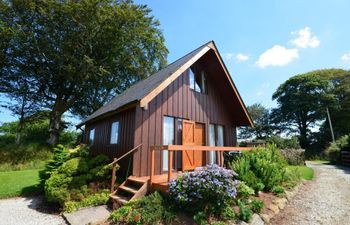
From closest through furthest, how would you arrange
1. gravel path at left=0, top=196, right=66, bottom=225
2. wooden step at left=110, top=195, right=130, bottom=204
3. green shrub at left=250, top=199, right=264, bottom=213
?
green shrub at left=250, top=199, right=264, bottom=213 < gravel path at left=0, top=196, right=66, bottom=225 < wooden step at left=110, top=195, right=130, bottom=204

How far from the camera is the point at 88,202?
597 centimetres

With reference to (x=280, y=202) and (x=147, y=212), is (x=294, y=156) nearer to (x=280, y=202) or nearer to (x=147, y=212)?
(x=280, y=202)

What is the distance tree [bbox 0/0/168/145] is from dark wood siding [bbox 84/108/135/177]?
1116 cm

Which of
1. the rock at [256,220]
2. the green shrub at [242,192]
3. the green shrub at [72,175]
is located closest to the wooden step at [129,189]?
the green shrub at [72,175]

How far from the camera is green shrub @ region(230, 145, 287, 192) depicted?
6112mm

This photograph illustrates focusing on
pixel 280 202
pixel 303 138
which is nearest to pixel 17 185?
pixel 280 202

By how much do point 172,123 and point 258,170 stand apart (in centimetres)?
373

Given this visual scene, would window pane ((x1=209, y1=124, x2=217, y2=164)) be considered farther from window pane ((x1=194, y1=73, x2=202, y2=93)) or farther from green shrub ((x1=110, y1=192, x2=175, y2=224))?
green shrub ((x1=110, y1=192, x2=175, y2=224))

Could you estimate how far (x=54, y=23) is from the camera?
59.4 ft

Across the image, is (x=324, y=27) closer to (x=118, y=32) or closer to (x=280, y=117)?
(x=118, y=32)

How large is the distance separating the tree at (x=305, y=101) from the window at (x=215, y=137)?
92.5 feet

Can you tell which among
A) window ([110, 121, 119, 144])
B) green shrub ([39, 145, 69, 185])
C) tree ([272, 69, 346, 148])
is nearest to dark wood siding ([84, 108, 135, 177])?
window ([110, 121, 119, 144])

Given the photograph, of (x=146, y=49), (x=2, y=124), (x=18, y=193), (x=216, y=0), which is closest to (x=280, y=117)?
(x=146, y=49)

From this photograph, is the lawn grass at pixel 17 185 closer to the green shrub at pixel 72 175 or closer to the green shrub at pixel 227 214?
the green shrub at pixel 72 175
